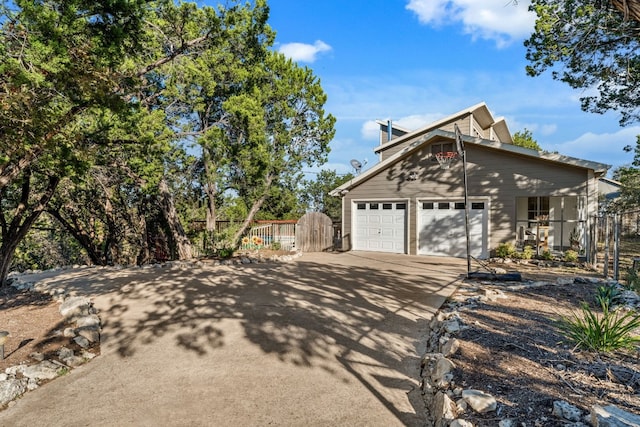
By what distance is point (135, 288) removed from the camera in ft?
24.3

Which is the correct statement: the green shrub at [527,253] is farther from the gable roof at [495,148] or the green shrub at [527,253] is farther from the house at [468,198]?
the gable roof at [495,148]

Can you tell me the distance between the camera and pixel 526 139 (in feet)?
91.3

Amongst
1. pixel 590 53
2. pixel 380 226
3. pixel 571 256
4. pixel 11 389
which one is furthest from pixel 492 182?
pixel 11 389

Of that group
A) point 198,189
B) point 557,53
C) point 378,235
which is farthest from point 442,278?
point 198,189

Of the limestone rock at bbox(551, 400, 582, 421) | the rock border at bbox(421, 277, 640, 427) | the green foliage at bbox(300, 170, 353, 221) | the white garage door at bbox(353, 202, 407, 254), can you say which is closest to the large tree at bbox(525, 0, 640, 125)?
the white garage door at bbox(353, 202, 407, 254)

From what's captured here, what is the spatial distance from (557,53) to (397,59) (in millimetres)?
5192

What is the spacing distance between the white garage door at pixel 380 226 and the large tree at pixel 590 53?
6.55m

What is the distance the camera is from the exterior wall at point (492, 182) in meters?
10.2

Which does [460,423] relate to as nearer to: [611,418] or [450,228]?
[611,418]

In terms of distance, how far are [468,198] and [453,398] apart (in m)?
10.1

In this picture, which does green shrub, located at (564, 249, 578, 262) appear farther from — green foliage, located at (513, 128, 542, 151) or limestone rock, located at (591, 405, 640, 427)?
green foliage, located at (513, 128, 542, 151)

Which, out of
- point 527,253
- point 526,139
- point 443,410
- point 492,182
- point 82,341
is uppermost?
point 526,139

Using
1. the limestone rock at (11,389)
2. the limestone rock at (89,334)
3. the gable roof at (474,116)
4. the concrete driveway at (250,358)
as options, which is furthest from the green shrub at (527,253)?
the limestone rock at (11,389)

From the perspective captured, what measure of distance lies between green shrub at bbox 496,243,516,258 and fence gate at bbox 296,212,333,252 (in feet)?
22.0
